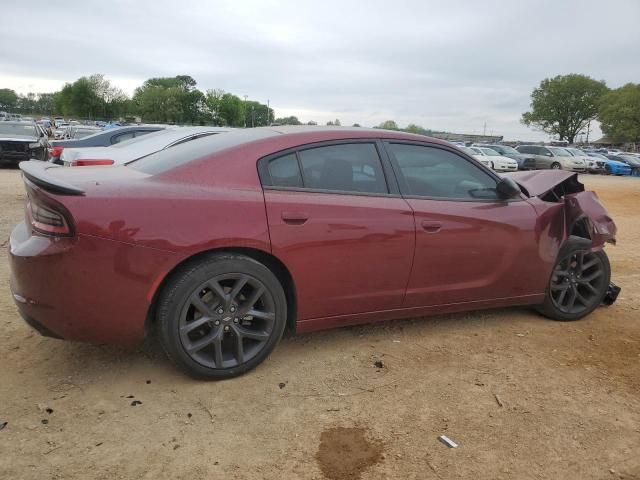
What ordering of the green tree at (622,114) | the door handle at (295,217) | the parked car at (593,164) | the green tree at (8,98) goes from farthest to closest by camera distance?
the green tree at (8,98) → the green tree at (622,114) → the parked car at (593,164) → the door handle at (295,217)

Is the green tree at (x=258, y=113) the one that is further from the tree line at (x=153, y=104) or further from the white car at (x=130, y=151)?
the white car at (x=130, y=151)

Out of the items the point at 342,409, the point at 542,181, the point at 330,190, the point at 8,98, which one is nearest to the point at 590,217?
the point at 542,181

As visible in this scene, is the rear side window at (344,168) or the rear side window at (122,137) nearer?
the rear side window at (344,168)

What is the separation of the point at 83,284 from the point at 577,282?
3701mm

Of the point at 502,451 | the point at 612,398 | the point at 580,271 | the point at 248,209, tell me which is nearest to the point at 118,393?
the point at 248,209

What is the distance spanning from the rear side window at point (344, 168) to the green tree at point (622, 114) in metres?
86.0

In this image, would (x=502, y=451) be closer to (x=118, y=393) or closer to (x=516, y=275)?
(x=516, y=275)

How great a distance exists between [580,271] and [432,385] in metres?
1.97

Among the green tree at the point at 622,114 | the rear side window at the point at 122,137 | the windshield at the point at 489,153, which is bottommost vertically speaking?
the windshield at the point at 489,153

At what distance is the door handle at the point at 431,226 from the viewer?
11.3ft

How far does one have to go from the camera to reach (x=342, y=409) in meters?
2.80

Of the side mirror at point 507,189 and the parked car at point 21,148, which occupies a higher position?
the side mirror at point 507,189

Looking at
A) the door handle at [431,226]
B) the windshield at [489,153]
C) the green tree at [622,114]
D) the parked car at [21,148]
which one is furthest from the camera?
the green tree at [622,114]

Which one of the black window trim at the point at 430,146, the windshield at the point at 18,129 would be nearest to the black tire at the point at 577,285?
the black window trim at the point at 430,146
